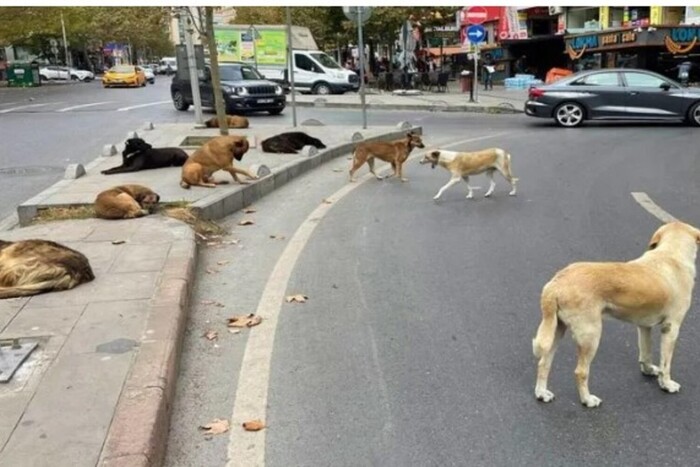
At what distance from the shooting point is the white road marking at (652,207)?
25.0 ft

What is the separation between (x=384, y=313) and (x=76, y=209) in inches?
173

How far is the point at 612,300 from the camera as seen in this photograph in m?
3.43

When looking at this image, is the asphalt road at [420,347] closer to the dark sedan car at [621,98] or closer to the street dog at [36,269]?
the street dog at [36,269]

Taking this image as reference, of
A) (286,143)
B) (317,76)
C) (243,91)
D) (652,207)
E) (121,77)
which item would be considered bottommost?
(652,207)

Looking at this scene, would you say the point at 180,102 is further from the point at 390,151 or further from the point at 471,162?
the point at 471,162

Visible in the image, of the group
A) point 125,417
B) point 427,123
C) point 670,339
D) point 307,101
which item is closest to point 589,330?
point 670,339

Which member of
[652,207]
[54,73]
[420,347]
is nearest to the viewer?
[420,347]

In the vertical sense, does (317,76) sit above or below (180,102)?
above

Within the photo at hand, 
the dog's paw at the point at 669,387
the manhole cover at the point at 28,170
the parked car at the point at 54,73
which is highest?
the parked car at the point at 54,73

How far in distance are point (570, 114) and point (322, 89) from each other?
667 inches

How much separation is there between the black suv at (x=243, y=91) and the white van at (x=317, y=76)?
8101 mm

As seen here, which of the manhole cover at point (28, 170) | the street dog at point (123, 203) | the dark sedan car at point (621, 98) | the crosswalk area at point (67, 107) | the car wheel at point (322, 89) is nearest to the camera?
the street dog at point (123, 203)

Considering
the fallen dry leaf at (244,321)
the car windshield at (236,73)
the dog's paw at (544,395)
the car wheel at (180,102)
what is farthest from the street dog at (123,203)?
the car wheel at (180,102)

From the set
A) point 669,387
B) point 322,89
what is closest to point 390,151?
point 669,387
